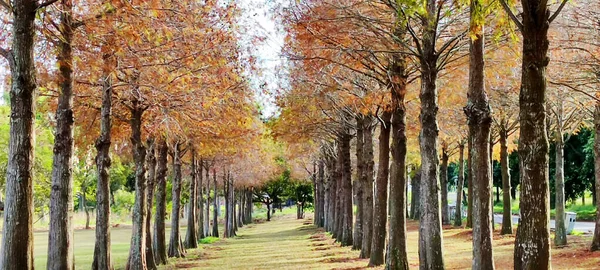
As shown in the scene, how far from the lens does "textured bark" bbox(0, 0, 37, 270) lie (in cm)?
788

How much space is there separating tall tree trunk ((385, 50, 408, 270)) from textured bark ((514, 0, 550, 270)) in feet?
21.4

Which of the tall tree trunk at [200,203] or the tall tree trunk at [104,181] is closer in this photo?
the tall tree trunk at [104,181]

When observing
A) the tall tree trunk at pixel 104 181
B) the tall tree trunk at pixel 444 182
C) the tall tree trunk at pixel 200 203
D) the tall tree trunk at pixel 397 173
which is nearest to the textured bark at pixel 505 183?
the tall tree trunk at pixel 444 182

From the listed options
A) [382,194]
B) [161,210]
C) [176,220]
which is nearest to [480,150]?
[382,194]

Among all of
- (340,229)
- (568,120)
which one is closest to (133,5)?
(568,120)

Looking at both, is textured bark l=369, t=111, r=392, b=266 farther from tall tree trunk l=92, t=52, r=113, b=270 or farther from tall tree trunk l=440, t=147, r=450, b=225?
tall tree trunk l=440, t=147, r=450, b=225

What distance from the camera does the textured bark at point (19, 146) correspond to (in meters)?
7.88

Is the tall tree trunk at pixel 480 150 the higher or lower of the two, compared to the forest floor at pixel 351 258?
higher

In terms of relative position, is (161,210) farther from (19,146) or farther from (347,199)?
(19,146)

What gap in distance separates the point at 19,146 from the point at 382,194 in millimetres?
10178

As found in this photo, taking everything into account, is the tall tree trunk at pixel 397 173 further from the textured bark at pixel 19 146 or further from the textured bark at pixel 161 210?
the textured bark at pixel 161 210

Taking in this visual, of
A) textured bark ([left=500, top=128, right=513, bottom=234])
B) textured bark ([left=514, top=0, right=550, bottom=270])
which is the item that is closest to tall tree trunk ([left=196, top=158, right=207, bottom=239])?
textured bark ([left=500, top=128, right=513, bottom=234])

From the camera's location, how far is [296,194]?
71812 mm

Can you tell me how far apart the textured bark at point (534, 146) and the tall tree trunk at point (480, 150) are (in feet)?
9.73
